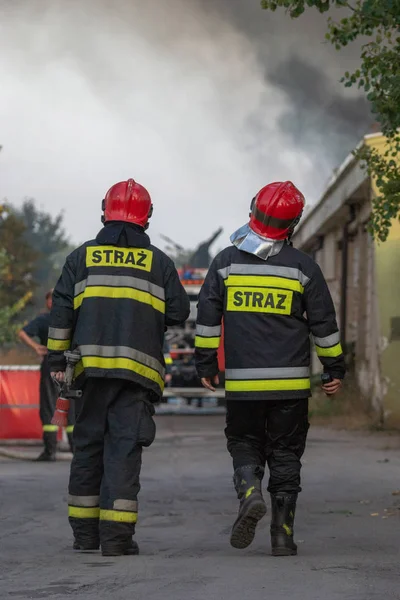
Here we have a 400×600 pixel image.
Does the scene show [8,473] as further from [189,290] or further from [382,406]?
[189,290]

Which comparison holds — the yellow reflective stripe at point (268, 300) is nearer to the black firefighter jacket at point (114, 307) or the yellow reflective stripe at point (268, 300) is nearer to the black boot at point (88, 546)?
the black firefighter jacket at point (114, 307)

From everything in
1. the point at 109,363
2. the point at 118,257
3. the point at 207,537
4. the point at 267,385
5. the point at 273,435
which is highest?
the point at 118,257

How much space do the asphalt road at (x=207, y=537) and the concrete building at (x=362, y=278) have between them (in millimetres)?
2889

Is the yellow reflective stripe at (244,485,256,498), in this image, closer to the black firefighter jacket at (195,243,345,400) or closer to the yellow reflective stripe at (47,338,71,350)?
the black firefighter jacket at (195,243,345,400)

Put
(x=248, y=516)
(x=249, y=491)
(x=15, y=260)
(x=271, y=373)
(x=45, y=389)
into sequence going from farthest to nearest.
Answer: (x=15, y=260) < (x=45, y=389) < (x=271, y=373) < (x=249, y=491) < (x=248, y=516)

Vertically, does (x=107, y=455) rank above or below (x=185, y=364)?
below

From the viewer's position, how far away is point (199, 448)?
15.1 metres

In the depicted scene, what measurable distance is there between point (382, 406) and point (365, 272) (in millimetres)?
4473

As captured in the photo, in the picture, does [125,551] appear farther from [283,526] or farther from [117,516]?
[283,526]

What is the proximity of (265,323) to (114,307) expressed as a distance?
2.62 feet

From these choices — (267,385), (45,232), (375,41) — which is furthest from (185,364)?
(45,232)

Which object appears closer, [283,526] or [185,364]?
[283,526]

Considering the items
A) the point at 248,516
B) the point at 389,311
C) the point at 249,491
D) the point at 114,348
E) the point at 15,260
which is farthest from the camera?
the point at 15,260

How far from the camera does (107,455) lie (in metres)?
7.13
